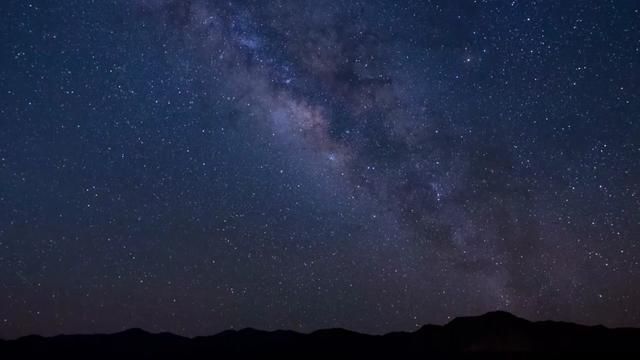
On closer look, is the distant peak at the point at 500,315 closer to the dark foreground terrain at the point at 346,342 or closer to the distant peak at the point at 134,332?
the dark foreground terrain at the point at 346,342

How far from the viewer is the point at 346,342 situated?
2742cm

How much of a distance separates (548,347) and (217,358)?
46.4 feet

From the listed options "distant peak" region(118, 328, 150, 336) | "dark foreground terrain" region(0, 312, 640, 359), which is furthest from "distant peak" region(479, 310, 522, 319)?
"distant peak" region(118, 328, 150, 336)

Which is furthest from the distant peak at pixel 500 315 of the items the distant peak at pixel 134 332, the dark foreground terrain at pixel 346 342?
the distant peak at pixel 134 332

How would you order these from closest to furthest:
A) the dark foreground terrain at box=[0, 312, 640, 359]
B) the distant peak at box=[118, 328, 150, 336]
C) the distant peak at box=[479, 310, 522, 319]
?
1. the dark foreground terrain at box=[0, 312, 640, 359]
2. the distant peak at box=[479, 310, 522, 319]
3. the distant peak at box=[118, 328, 150, 336]

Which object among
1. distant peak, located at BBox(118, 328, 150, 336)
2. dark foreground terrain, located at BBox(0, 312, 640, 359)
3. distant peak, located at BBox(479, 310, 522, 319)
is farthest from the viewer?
distant peak, located at BBox(118, 328, 150, 336)

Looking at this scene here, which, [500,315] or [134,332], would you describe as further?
[134,332]

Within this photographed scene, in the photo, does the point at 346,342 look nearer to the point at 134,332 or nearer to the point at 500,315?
the point at 500,315

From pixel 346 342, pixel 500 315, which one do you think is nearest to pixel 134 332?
pixel 346 342

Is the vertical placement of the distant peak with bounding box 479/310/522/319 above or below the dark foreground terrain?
above

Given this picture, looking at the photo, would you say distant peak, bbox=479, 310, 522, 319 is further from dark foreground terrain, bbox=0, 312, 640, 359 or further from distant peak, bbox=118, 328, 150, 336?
distant peak, bbox=118, 328, 150, 336

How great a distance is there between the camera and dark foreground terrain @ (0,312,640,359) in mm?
24859

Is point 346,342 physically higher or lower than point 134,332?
lower

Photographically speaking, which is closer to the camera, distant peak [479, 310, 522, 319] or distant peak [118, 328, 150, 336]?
distant peak [479, 310, 522, 319]
